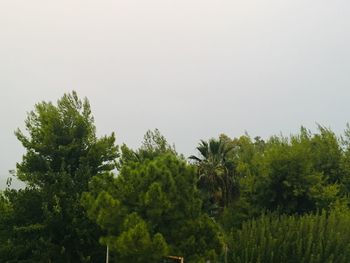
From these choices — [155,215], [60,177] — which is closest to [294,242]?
[155,215]

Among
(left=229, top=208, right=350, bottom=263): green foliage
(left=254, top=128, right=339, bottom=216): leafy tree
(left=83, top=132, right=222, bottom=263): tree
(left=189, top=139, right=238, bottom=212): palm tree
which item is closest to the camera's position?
(left=83, top=132, right=222, bottom=263): tree

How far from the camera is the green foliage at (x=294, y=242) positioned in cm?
2033

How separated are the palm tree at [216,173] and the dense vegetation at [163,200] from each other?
0.25ft

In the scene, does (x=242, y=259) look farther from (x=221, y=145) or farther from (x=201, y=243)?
(x=221, y=145)

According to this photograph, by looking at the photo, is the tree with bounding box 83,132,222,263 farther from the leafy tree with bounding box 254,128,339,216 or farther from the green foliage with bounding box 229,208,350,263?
the leafy tree with bounding box 254,128,339,216

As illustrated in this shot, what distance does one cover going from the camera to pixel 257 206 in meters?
29.6

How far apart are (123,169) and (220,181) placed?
16628 millimetres

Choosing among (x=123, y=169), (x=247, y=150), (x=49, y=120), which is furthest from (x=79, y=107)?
(x=247, y=150)

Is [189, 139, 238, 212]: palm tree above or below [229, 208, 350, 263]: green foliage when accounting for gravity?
above

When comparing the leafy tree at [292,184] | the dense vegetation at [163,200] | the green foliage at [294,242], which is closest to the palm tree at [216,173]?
the dense vegetation at [163,200]

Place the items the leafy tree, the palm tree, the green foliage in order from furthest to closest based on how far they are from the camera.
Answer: the palm tree, the leafy tree, the green foliage

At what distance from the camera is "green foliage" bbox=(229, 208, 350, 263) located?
20.3 m

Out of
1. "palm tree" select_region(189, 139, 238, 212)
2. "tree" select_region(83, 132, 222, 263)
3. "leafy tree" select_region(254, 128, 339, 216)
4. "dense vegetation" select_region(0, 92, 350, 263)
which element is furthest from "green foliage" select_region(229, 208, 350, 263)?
"palm tree" select_region(189, 139, 238, 212)

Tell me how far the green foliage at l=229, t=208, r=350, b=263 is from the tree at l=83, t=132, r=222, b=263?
3.81 metres
